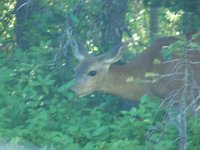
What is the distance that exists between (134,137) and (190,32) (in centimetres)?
194

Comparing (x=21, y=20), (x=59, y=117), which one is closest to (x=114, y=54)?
(x=59, y=117)

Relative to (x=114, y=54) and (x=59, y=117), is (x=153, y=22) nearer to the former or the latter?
(x=114, y=54)

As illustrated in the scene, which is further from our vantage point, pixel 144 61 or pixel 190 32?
pixel 144 61

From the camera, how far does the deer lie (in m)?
10.4

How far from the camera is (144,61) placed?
1091 centimetres

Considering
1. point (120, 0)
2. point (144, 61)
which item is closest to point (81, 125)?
point (144, 61)

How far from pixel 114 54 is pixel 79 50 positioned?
0.56 m

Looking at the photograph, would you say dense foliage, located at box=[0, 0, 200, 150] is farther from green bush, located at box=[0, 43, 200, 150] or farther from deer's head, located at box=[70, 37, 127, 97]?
deer's head, located at box=[70, 37, 127, 97]

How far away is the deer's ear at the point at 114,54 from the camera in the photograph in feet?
34.2

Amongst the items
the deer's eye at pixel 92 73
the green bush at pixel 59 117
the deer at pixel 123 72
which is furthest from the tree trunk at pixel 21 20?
the deer's eye at pixel 92 73

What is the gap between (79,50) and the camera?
35.3 ft

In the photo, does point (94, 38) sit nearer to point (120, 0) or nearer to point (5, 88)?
point (120, 0)

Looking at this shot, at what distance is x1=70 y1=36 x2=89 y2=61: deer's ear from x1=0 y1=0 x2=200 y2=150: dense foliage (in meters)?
0.23

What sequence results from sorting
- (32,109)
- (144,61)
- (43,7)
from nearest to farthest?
1. (32,109)
2. (144,61)
3. (43,7)
